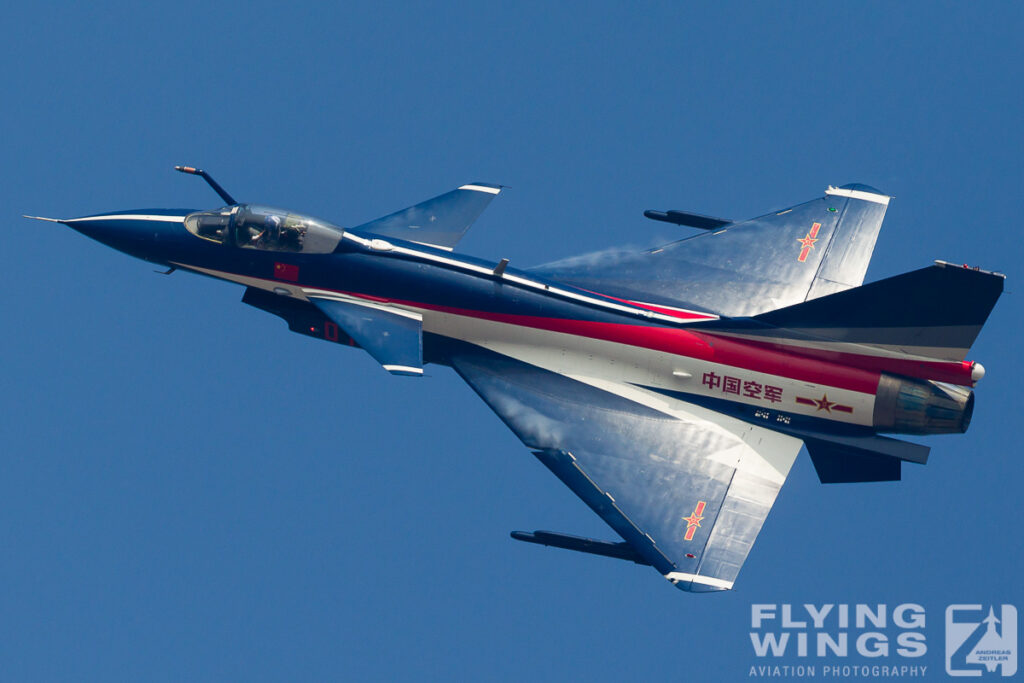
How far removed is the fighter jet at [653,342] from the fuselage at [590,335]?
0.12 ft

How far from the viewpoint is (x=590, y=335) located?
27.5 meters

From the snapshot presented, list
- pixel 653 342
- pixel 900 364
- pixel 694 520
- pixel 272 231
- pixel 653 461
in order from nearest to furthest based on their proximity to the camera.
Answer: pixel 694 520 → pixel 900 364 → pixel 653 461 → pixel 653 342 → pixel 272 231

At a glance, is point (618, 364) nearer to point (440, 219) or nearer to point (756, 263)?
point (756, 263)

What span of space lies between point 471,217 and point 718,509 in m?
7.38

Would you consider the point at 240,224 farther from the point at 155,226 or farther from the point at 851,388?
A: the point at 851,388

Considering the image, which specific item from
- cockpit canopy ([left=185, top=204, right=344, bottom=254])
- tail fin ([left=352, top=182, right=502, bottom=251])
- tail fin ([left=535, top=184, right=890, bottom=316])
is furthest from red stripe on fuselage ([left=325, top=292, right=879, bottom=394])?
tail fin ([left=352, top=182, right=502, bottom=251])

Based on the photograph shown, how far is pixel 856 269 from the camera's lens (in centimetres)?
2886

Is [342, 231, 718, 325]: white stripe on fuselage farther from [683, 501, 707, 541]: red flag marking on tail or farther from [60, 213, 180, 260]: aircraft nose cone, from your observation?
→ [60, 213, 180, 260]: aircraft nose cone

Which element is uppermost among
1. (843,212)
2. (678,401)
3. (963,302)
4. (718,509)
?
(843,212)

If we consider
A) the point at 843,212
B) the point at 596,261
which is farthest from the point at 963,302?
the point at 596,261

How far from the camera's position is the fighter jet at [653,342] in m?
26.4

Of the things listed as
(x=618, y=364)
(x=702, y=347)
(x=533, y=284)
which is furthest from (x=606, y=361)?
(x=533, y=284)

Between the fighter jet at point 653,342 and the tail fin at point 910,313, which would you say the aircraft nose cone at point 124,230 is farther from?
the tail fin at point 910,313

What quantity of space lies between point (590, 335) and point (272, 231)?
20.2 ft
